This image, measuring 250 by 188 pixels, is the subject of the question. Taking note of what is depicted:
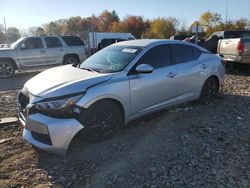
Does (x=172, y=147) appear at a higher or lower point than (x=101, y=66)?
lower

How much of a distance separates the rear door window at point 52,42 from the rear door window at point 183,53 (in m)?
8.83

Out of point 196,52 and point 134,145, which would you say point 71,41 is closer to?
point 196,52

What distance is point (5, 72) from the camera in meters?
12.7

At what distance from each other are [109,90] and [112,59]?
1.05 metres

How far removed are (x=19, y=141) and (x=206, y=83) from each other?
4222 mm

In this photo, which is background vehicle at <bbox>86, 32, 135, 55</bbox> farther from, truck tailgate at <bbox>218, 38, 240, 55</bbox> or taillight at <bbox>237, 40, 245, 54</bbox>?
taillight at <bbox>237, 40, 245, 54</bbox>

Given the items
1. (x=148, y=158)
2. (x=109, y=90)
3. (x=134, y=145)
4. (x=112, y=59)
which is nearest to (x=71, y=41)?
(x=112, y=59)

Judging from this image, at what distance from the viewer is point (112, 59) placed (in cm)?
551

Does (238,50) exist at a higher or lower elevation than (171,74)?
higher

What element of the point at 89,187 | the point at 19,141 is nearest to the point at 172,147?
A: the point at 89,187

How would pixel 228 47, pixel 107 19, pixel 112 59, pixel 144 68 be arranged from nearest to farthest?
1. pixel 144 68
2. pixel 112 59
3. pixel 228 47
4. pixel 107 19

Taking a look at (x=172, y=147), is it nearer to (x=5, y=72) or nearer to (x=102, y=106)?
(x=102, y=106)

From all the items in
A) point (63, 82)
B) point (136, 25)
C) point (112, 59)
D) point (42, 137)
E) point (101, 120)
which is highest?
point (136, 25)

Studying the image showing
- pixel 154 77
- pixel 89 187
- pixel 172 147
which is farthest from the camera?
pixel 154 77
